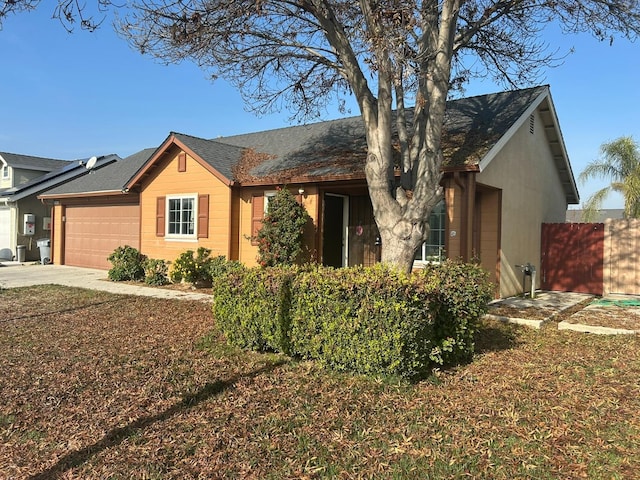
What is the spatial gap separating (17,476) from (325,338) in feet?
9.73

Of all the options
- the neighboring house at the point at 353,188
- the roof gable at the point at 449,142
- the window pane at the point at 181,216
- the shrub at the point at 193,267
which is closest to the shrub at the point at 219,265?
the shrub at the point at 193,267

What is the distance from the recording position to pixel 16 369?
17.8 feet

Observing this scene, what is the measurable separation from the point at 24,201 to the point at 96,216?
667cm

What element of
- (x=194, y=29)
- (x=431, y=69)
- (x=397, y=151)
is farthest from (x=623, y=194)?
(x=194, y=29)

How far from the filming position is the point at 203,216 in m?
13.1

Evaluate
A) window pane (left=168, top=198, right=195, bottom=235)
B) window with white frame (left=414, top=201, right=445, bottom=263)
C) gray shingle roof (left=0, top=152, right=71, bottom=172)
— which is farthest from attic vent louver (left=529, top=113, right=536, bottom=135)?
gray shingle roof (left=0, top=152, right=71, bottom=172)

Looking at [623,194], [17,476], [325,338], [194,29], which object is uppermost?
[194,29]

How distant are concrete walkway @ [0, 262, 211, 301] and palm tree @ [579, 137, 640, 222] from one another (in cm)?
1601

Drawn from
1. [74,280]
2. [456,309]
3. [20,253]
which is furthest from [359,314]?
[20,253]

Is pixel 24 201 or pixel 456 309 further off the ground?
pixel 24 201

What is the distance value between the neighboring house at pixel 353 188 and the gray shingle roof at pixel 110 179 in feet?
7.64

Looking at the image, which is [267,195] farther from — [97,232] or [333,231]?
[97,232]

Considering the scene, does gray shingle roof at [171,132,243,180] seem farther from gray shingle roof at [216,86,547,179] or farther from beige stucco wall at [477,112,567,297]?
beige stucco wall at [477,112,567,297]

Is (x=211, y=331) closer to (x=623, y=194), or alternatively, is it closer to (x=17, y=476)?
(x=17, y=476)
